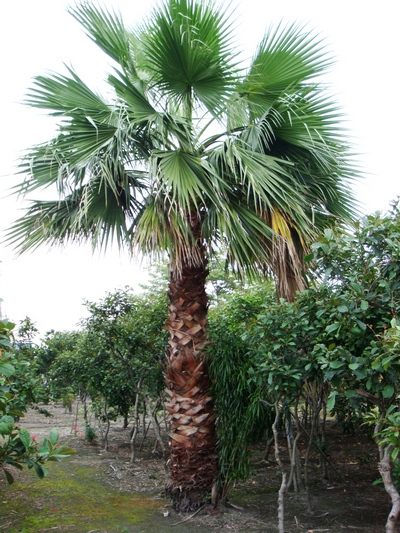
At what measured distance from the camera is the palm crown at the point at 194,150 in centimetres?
543

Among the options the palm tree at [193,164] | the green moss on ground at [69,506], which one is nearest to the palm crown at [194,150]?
the palm tree at [193,164]

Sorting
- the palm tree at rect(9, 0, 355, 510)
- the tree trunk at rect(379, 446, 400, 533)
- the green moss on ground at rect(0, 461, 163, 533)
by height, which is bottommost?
the green moss on ground at rect(0, 461, 163, 533)

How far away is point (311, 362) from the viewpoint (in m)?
4.54

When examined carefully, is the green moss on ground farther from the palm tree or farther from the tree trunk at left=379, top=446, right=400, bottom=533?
the tree trunk at left=379, top=446, right=400, bottom=533

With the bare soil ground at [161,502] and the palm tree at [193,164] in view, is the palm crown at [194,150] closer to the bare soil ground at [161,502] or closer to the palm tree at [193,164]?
the palm tree at [193,164]

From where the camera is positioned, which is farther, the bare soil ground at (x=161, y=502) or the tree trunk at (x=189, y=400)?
the tree trunk at (x=189, y=400)

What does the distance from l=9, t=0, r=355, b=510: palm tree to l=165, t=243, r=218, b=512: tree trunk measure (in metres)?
0.01

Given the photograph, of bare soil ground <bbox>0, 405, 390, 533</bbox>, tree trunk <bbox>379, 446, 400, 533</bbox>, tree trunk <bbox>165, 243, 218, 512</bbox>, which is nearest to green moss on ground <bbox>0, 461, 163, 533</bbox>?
bare soil ground <bbox>0, 405, 390, 533</bbox>

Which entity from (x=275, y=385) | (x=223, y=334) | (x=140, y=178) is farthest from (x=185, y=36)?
(x=275, y=385)

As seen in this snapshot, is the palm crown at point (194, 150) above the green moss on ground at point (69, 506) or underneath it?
above

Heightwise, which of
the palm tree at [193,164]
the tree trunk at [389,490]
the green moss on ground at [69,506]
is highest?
the palm tree at [193,164]

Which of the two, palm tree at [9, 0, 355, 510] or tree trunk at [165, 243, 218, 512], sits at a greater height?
palm tree at [9, 0, 355, 510]

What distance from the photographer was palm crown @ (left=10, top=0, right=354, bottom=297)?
5.43 meters

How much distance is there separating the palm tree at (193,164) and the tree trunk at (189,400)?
0.01 meters
